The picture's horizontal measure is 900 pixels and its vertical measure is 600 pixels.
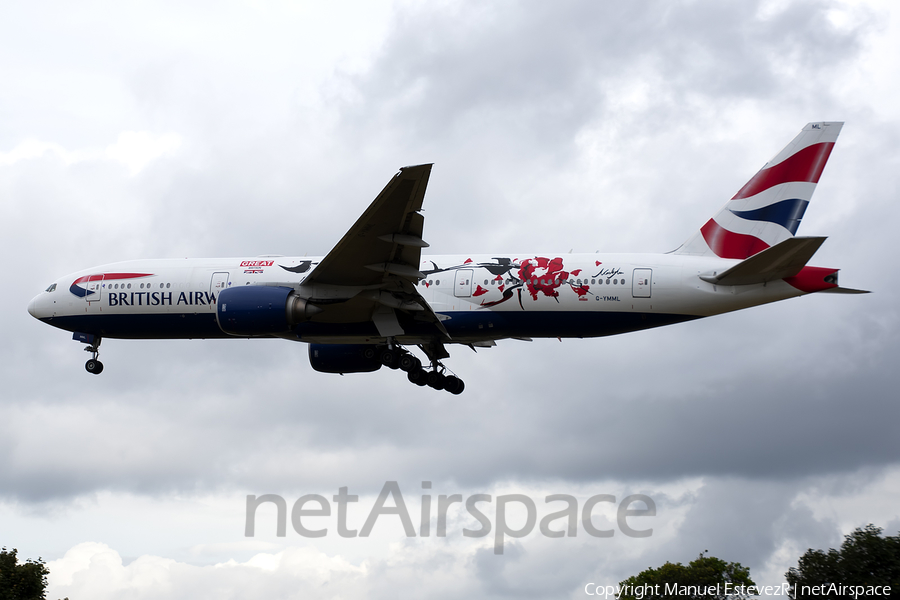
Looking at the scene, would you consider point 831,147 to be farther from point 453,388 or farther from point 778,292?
point 453,388

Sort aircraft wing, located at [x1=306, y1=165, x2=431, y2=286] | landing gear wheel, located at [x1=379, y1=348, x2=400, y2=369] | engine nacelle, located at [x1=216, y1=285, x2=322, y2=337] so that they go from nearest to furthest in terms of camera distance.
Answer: aircraft wing, located at [x1=306, y1=165, x2=431, y2=286] → engine nacelle, located at [x1=216, y1=285, x2=322, y2=337] → landing gear wheel, located at [x1=379, y1=348, x2=400, y2=369]

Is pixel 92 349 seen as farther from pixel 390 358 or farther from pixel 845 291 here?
pixel 845 291

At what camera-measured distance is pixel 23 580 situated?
128ft

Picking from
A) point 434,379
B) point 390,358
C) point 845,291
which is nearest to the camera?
point 845,291

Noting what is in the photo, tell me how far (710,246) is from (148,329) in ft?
62.1

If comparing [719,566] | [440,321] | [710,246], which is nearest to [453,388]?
[440,321]

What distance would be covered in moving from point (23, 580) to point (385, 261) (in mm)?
19975

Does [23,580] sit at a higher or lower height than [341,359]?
lower

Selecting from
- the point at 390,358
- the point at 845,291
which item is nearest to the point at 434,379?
the point at 390,358

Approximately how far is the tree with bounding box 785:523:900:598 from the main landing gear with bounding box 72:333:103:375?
26.7 m

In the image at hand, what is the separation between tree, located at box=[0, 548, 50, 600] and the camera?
38750 millimetres

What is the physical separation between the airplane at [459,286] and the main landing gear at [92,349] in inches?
33.1

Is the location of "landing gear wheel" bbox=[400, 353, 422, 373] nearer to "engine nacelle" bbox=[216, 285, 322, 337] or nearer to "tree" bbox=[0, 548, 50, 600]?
"engine nacelle" bbox=[216, 285, 322, 337]

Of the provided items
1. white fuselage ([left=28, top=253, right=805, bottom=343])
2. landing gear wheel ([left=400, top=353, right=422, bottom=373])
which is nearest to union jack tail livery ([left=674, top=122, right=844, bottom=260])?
white fuselage ([left=28, top=253, right=805, bottom=343])
